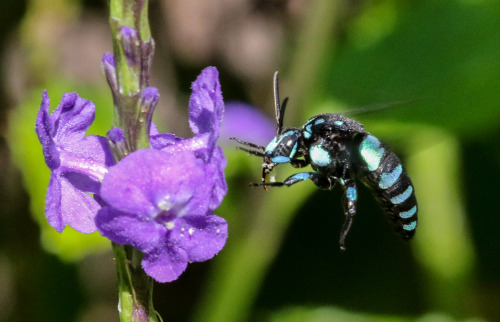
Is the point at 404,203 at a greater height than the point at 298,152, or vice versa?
the point at 298,152

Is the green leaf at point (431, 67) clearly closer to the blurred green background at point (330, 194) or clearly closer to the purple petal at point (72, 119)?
the blurred green background at point (330, 194)

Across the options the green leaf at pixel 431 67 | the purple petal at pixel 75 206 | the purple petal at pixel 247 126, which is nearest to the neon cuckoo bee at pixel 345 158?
the purple petal at pixel 75 206

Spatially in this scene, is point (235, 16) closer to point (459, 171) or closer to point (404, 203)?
point (459, 171)

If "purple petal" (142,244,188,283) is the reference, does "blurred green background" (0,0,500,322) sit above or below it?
below

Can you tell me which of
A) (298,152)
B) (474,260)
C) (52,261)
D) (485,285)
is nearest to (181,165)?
(298,152)

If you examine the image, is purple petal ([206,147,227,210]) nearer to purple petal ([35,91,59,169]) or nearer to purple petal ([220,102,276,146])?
purple petal ([35,91,59,169])

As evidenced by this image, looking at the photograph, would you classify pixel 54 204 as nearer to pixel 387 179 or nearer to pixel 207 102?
pixel 207 102

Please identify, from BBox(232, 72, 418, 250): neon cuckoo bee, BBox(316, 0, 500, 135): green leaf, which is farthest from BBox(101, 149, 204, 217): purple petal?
BBox(316, 0, 500, 135): green leaf
